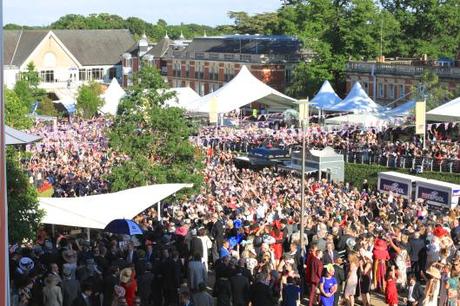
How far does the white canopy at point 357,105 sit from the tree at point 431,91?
2.52m

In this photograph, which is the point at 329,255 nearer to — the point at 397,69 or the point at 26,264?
the point at 26,264

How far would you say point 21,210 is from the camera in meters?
17.5

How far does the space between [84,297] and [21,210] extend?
5.16m

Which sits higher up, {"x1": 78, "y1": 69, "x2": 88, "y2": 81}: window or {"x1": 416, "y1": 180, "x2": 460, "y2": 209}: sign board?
{"x1": 78, "y1": 69, "x2": 88, "y2": 81}: window

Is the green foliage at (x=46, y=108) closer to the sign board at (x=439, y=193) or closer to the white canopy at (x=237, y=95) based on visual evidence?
the white canopy at (x=237, y=95)

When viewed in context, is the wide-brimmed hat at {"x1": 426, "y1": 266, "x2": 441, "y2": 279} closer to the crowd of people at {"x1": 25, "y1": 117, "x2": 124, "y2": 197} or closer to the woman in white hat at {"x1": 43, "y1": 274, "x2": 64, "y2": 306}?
the woman in white hat at {"x1": 43, "y1": 274, "x2": 64, "y2": 306}

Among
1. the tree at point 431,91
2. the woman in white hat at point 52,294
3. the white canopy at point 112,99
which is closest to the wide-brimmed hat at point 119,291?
the woman in white hat at point 52,294

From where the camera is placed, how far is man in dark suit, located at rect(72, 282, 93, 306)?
1270cm

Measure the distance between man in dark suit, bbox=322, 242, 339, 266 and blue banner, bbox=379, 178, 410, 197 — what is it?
11.9 meters

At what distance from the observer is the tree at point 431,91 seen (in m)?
46.0

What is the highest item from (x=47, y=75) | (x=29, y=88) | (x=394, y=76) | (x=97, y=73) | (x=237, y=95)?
(x=97, y=73)

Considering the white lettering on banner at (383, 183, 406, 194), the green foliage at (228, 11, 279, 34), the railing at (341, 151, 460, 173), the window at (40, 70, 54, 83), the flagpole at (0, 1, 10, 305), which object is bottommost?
the white lettering on banner at (383, 183, 406, 194)

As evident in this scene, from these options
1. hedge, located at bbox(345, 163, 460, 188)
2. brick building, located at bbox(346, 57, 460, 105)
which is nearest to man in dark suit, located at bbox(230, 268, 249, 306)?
hedge, located at bbox(345, 163, 460, 188)

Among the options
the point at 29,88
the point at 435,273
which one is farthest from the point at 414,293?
the point at 29,88
